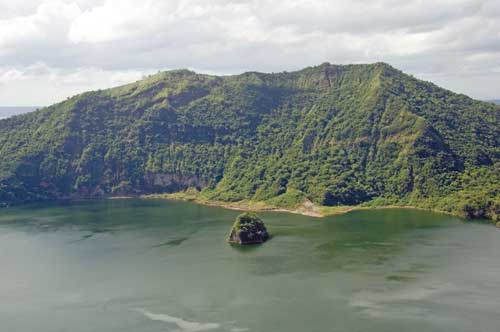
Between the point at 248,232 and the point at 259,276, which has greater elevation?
the point at 248,232

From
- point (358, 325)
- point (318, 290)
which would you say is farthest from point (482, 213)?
point (358, 325)

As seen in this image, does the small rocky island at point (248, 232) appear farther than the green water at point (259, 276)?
Yes

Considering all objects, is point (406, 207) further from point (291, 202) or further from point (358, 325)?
point (358, 325)

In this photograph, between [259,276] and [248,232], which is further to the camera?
[248,232]

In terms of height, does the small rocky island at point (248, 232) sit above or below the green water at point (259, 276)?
above
